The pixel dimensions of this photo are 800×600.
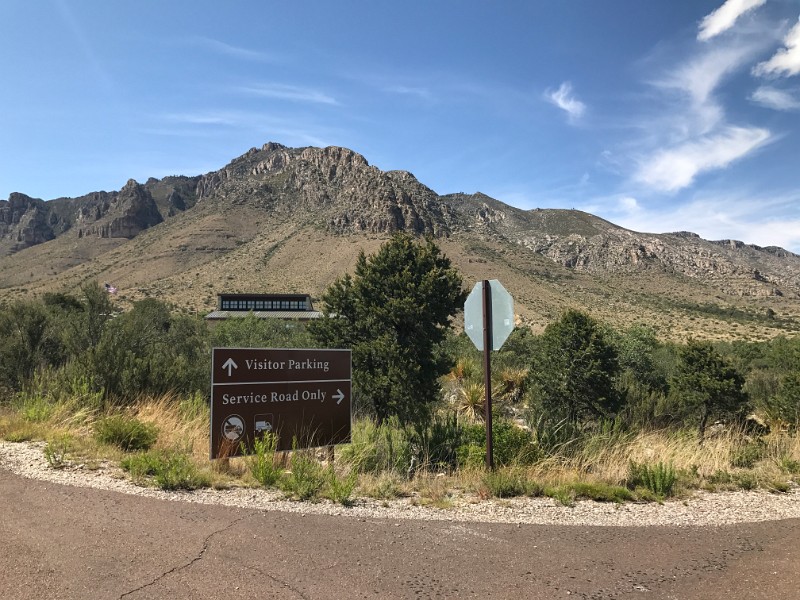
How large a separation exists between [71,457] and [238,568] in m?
3.67

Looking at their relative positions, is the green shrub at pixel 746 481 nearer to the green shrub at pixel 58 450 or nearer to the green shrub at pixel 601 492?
the green shrub at pixel 601 492

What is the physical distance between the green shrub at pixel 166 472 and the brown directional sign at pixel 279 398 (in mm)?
424

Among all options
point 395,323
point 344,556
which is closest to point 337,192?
point 395,323

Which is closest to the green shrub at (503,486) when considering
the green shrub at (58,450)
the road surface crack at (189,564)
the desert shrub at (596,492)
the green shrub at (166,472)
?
the desert shrub at (596,492)

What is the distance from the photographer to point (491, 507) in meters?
5.11

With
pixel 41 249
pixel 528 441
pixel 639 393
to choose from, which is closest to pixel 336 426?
pixel 528 441

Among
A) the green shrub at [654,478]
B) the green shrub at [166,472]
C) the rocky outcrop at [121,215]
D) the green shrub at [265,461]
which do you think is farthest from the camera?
the rocky outcrop at [121,215]

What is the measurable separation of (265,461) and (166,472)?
0.98m

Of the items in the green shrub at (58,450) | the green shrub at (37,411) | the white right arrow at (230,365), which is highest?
the white right arrow at (230,365)

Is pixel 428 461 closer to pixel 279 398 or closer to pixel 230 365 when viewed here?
pixel 279 398

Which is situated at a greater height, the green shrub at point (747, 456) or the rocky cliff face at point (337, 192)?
the rocky cliff face at point (337, 192)

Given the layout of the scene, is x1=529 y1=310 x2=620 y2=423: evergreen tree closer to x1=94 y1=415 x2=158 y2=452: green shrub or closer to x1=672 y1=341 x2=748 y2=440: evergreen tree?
x1=672 y1=341 x2=748 y2=440: evergreen tree

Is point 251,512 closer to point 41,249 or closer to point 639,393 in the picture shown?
point 639,393

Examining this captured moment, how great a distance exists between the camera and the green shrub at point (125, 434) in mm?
6547
